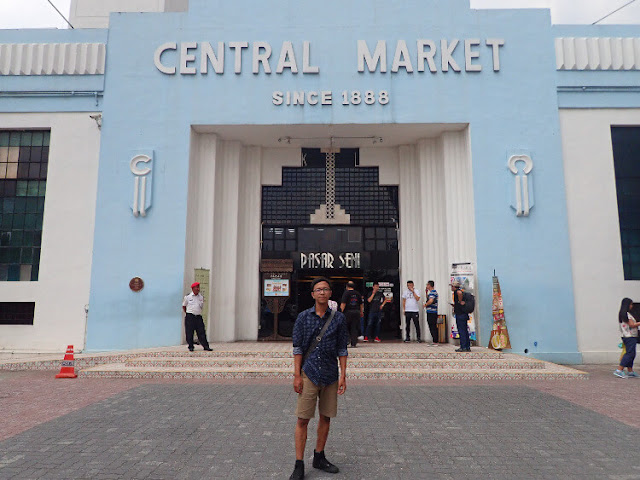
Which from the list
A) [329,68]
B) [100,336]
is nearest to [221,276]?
[100,336]

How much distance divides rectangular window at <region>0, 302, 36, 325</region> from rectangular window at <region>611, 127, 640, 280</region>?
1544cm

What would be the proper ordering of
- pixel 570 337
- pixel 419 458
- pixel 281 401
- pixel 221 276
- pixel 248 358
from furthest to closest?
pixel 221 276 < pixel 570 337 < pixel 248 358 < pixel 281 401 < pixel 419 458

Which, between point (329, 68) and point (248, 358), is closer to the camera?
point (248, 358)

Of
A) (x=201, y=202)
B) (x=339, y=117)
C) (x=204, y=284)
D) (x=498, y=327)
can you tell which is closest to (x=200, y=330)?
(x=204, y=284)

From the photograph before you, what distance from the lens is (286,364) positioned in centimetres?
923

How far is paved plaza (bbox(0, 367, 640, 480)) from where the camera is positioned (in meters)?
3.93

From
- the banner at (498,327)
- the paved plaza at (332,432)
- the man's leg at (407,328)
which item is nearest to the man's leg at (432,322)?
the man's leg at (407,328)

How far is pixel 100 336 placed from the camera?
1136cm

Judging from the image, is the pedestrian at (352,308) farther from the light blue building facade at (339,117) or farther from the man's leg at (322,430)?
the man's leg at (322,430)

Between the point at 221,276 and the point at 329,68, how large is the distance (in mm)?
6467

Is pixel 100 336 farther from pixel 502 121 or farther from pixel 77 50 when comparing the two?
pixel 502 121

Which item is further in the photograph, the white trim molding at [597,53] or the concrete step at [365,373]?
the white trim molding at [597,53]

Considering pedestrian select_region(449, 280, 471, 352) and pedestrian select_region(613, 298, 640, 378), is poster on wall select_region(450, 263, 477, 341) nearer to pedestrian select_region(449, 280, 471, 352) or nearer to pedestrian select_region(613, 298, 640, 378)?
Answer: pedestrian select_region(449, 280, 471, 352)

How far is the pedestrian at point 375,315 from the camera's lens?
12.3 metres
